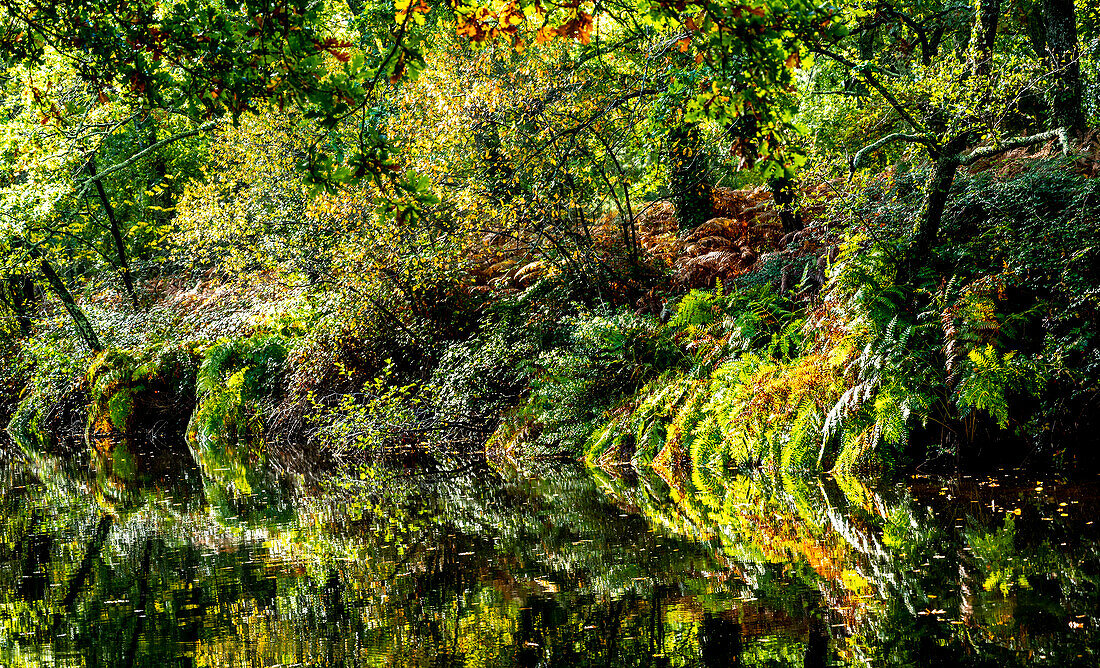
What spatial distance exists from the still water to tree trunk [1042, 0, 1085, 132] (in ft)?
13.6

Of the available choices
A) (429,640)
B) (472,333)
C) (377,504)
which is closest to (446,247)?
(472,333)

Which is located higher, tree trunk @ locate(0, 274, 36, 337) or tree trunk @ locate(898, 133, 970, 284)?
tree trunk @ locate(0, 274, 36, 337)

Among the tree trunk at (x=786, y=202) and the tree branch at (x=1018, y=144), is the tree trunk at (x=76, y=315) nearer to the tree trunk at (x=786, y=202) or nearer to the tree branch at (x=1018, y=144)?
the tree trunk at (x=786, y=202)

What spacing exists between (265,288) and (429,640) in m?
12.6

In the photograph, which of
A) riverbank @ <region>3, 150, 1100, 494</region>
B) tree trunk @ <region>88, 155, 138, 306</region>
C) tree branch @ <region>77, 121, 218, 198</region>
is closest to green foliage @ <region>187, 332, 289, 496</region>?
riverbank @ <region>3, 150, 1100, 494</region>

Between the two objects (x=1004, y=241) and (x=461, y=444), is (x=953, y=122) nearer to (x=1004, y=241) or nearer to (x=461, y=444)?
(x=1004, y=241)

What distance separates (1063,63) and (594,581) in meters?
6.82

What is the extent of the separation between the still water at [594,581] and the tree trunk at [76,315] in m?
11.3

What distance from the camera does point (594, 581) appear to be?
187 inches

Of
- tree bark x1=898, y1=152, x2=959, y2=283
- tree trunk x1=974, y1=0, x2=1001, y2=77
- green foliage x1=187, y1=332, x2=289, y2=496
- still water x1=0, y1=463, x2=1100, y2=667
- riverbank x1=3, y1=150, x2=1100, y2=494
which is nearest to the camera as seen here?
still water x1=0, y1=463, x2=1100, y2=667

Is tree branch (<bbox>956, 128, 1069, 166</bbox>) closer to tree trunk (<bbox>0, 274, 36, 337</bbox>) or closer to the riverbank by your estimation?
the riverbank

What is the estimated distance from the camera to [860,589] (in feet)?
13.9

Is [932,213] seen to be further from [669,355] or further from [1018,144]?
[669,355]

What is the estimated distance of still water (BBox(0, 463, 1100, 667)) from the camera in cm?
362
